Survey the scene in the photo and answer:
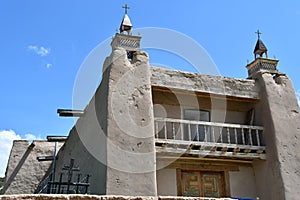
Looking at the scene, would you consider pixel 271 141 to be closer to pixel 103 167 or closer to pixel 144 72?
pixel 144 72

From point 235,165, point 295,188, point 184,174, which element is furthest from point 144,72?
point 295,188

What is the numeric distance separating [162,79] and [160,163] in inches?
106

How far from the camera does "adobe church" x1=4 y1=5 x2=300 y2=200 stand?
9500 millimetres

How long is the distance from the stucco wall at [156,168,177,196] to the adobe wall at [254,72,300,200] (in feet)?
9.86

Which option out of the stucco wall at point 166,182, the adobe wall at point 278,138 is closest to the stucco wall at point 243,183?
the adobe wall at point 278,138

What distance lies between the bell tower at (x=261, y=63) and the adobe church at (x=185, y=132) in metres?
0.04

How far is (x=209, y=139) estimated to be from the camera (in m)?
11.9

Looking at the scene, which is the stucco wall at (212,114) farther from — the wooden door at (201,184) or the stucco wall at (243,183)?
the wooden door at (201,184)

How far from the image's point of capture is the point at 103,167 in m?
9.30

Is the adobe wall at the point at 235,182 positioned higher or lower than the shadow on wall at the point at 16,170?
lower

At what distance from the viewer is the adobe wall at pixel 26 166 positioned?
18.6 meters

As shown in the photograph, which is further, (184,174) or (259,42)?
(259,42)

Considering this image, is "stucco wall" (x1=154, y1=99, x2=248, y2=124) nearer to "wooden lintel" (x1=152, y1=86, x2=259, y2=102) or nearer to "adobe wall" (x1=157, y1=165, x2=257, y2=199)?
"wooden lintel" (x1=152, y1=86, x2=259, y2=102)

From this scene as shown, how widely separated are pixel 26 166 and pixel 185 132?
36.2 feet
